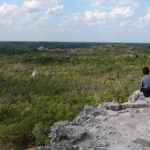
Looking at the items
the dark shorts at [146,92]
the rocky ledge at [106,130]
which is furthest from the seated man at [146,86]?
the rocky ledge at [106,130]

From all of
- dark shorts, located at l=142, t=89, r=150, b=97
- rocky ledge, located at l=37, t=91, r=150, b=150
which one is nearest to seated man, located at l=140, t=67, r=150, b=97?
dark shorts, located at l=142, t=89, r=150, b=97

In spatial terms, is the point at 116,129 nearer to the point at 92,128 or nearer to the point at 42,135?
the point at 92,128

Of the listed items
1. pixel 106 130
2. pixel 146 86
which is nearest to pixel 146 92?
pixel 146 86

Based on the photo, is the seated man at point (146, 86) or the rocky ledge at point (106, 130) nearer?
the rocky ledge at point (106, 130)

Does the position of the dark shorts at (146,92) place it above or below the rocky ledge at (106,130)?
above

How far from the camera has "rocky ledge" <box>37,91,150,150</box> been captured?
289 inches

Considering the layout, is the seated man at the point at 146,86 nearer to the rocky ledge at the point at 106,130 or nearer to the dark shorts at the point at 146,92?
the dark shorts at the point at 146,92

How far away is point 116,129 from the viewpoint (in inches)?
330

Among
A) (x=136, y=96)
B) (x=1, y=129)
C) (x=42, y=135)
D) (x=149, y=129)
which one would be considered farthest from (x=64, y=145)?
(x=1, y=129)

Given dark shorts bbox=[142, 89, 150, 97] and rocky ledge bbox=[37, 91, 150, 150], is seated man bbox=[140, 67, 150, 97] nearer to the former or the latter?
dark shorts bbox=[142, 89, 150, 97]

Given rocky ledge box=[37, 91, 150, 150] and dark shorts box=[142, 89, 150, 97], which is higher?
dark shorts box=[142, 89, 150, 97]

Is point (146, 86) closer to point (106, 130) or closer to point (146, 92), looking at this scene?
point (146, 92)

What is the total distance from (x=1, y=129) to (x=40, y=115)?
195 centimetres

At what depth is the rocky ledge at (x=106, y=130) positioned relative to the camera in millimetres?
7328
